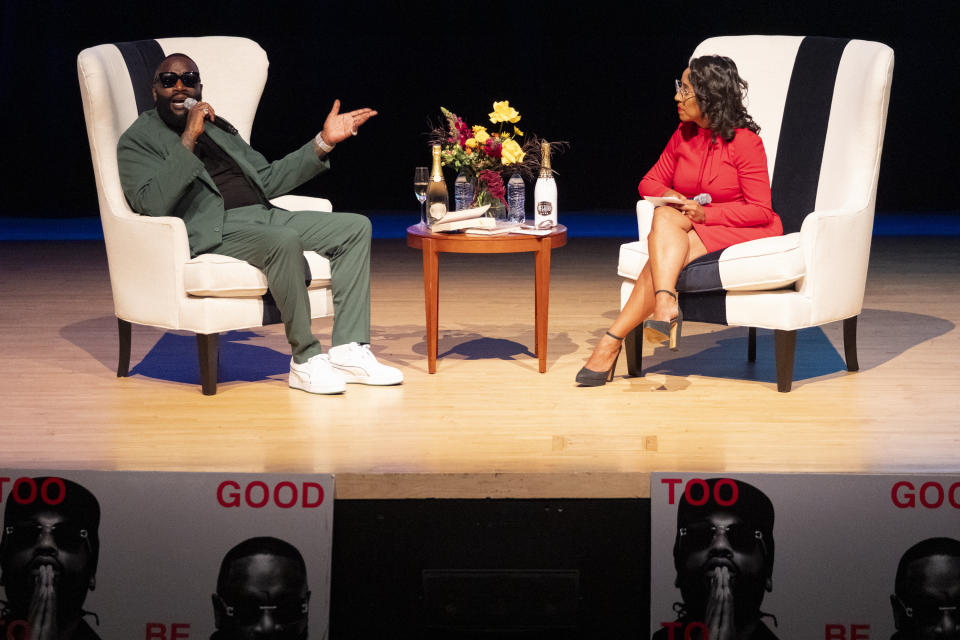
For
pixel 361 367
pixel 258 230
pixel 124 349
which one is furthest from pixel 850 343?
pixel 124 349

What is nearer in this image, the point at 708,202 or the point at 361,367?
the point at 361,367

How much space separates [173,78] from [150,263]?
0.64 metres

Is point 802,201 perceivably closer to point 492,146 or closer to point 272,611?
point 492,146

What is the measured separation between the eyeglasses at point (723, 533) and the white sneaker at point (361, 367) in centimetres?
138

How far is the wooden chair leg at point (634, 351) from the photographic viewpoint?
13.7 feet

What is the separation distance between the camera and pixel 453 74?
854 centimetres

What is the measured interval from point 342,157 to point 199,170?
4.90m

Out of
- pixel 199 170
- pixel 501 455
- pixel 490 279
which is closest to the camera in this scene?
pixel 501 455

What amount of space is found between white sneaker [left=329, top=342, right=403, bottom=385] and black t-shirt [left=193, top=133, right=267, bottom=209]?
0.67 metres

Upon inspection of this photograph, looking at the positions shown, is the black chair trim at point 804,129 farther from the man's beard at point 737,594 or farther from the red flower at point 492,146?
the man's beard at point 737,594

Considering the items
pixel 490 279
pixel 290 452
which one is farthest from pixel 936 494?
pixel 490 279

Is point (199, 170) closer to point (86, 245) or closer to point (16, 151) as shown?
point (86, 245)

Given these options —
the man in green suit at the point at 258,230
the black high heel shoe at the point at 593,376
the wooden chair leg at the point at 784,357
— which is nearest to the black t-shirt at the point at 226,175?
the man in green suit at the point at 258,230

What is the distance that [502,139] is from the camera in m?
4.24
